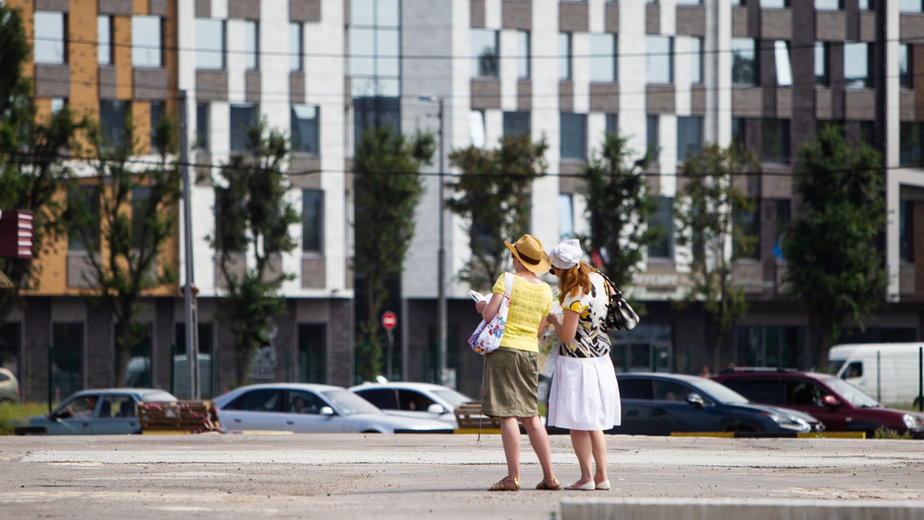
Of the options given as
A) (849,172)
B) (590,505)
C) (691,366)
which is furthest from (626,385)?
(849,172)

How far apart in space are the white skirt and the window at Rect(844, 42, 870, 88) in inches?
1881

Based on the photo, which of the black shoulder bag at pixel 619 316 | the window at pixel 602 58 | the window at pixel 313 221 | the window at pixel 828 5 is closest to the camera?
the black shoulder bag at pixel 619 316

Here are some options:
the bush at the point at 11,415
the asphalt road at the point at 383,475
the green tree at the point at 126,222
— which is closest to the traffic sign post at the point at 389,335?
the green tree at the point at 126,222

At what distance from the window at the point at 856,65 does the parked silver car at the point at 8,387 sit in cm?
3330

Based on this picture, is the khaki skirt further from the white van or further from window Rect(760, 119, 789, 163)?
window Rect(760, 119, 789, 163)

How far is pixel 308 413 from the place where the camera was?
21.3 meters

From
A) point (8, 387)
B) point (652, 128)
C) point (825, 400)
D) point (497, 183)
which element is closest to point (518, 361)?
point (825, 400)

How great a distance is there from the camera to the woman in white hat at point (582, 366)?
9.09 m

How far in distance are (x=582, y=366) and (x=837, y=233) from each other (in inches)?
1345

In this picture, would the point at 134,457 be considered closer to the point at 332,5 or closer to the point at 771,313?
the point at 332,5

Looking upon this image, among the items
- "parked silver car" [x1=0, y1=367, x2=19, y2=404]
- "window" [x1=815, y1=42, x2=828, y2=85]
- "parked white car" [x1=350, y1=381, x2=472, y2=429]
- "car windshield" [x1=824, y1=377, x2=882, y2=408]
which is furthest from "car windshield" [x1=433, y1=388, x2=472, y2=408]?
"window" [x1=815, y1=42, x2=828, y2=85]

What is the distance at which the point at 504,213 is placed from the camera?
4272 cm

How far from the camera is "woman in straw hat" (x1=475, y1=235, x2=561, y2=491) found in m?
9.08

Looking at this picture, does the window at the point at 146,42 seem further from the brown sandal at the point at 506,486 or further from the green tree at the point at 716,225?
the brown sandal at the point at 506,486
